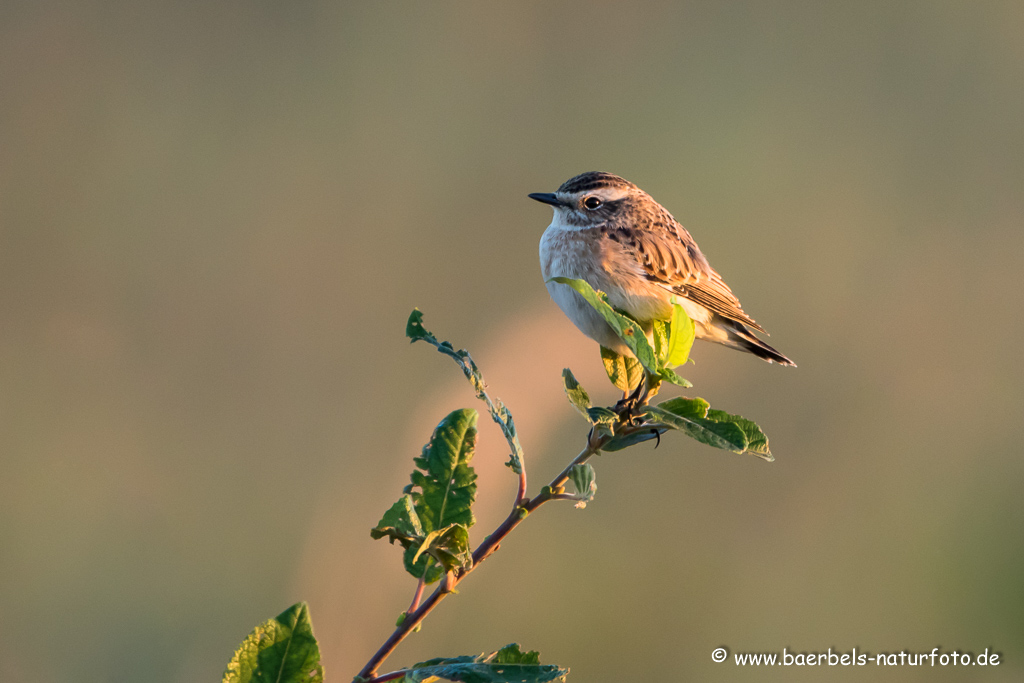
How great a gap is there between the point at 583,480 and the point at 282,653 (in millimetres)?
529

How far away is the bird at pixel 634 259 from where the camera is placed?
A: 3539mm

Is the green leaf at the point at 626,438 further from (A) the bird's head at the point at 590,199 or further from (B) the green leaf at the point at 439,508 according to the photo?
(A) the bird's head at the point at 590,199

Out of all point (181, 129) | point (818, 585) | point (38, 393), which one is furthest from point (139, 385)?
point (818, 585)

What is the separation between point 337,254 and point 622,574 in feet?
13.8

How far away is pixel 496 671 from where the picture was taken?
1332 mm

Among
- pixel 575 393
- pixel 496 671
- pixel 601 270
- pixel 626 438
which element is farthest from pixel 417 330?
pixel 601 270

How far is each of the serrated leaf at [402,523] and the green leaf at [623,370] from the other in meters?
0.75

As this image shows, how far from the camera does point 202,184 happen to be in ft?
28.6

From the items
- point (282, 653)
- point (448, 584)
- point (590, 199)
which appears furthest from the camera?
point (590, 199)

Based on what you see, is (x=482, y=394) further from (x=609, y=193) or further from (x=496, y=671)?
(x=609, y=193)

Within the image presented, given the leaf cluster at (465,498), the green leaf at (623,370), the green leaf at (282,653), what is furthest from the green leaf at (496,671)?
the green leaf at (623,370)

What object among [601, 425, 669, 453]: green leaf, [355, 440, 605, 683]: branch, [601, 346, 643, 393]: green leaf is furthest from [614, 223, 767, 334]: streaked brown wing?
[355, 440, 605, 683]: branch

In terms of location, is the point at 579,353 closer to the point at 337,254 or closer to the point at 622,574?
the point at 622,574

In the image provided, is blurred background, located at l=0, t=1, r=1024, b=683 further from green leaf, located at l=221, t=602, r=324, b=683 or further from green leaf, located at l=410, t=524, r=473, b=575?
green leaf, located at l=221, t=602, r=324, b=683
